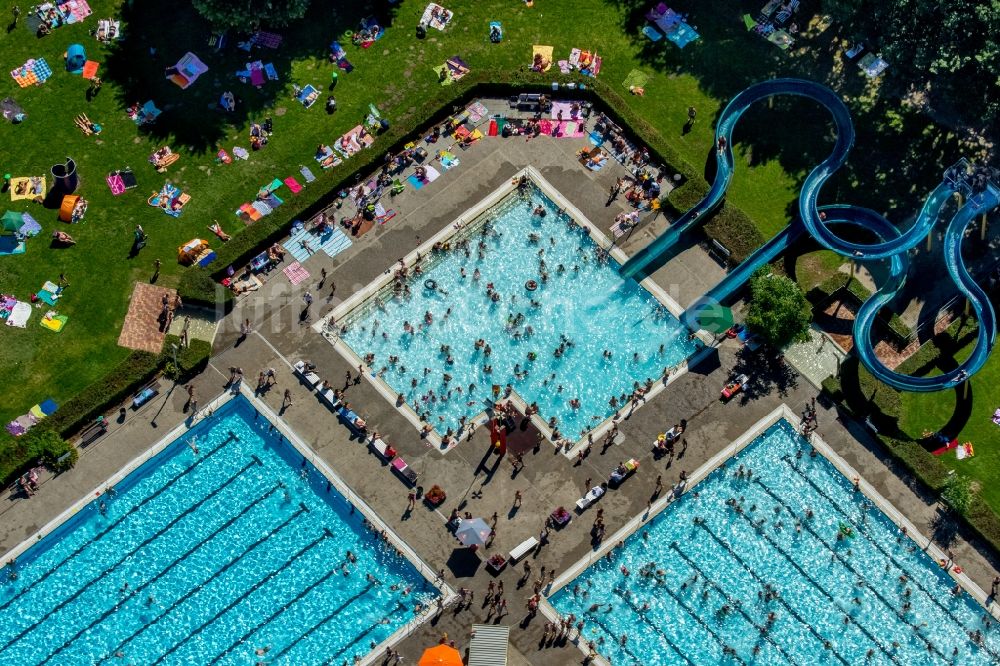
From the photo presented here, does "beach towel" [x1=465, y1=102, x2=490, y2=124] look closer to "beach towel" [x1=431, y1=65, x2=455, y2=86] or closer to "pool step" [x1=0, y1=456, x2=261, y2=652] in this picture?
"beach towel" [x1=431, y1=65, x2=455, y2=86]

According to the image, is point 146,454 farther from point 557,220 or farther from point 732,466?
point 732,466

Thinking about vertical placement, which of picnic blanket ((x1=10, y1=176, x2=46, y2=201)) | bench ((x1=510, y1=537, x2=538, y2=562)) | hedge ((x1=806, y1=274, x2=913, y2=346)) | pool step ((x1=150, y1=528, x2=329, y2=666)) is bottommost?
hedge ((x1=806, y1=274, x2=913, y2=346))

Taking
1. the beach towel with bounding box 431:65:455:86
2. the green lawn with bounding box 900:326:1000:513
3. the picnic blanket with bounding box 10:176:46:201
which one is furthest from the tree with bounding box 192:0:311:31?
the green lawn with bounding box 900:326:1000:513

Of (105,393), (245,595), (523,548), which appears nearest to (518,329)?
(523,548)

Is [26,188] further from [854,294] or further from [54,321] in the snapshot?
[854,294]

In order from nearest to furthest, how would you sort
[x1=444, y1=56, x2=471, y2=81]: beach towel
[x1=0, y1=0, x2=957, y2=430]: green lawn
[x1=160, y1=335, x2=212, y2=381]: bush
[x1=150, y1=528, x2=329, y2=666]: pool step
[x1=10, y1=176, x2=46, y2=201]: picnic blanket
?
1. [x1=150, y1=528, x2=329, y2=666]: pool step
2. [x1=160, y1=335, x2=212, y2=381]: bush
3. [x1=0, y1=0, x2=957, y2=430]: green lawn
4. [x1=10, y1=176, x2=46, y2=201]: picnic blanket
5. [x1=444, y1=56, x2=471, y2=81]: beach towel

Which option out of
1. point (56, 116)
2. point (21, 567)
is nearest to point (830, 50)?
point (56, 116)

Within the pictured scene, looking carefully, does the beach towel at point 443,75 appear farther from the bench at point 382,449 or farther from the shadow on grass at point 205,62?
the bench at point 382,449
